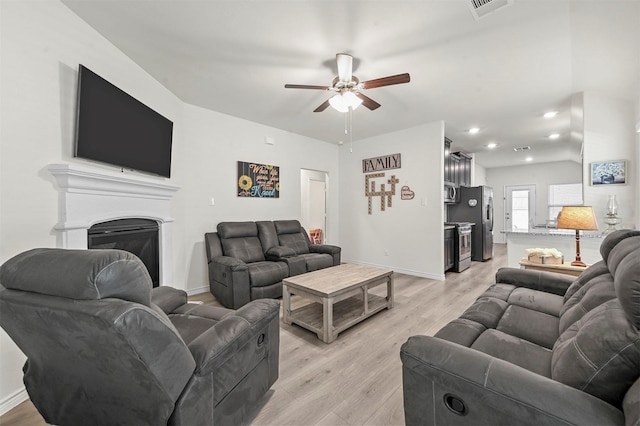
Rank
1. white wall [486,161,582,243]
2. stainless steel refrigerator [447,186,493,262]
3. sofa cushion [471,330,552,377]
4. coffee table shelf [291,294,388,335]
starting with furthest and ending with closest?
white wall [486,161,582,243] < stainless steel refrigerator [447,186,493,262] < coffee table shelf [291,294,388,335] < sofa cushion [471,330,552,377]

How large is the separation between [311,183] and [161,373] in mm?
5683

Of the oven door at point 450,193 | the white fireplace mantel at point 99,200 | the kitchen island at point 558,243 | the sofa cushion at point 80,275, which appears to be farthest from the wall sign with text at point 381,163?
the sofa cushion at point 80,275

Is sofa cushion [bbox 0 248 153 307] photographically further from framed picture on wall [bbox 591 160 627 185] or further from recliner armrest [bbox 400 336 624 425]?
framed picture on wall [bbox 591 160 627 185]

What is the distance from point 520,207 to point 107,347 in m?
10.0

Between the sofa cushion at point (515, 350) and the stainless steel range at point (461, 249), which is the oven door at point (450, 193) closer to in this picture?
the stainless steel range at point (461, 249)

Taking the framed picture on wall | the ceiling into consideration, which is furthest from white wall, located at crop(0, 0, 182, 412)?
the framed picture on wall

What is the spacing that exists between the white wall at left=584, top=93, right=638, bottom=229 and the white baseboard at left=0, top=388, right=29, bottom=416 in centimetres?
546

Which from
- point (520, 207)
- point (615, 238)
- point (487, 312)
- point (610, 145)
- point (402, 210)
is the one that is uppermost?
point (610, 145)

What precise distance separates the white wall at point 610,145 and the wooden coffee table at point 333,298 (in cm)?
274

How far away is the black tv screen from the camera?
6.43 feet

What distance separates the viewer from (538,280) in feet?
7.14

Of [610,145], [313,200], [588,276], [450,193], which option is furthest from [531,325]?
[313,200]

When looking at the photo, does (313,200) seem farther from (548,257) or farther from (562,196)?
(562,196)

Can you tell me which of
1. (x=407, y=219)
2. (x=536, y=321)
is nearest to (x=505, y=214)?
(x=407, y=219)
